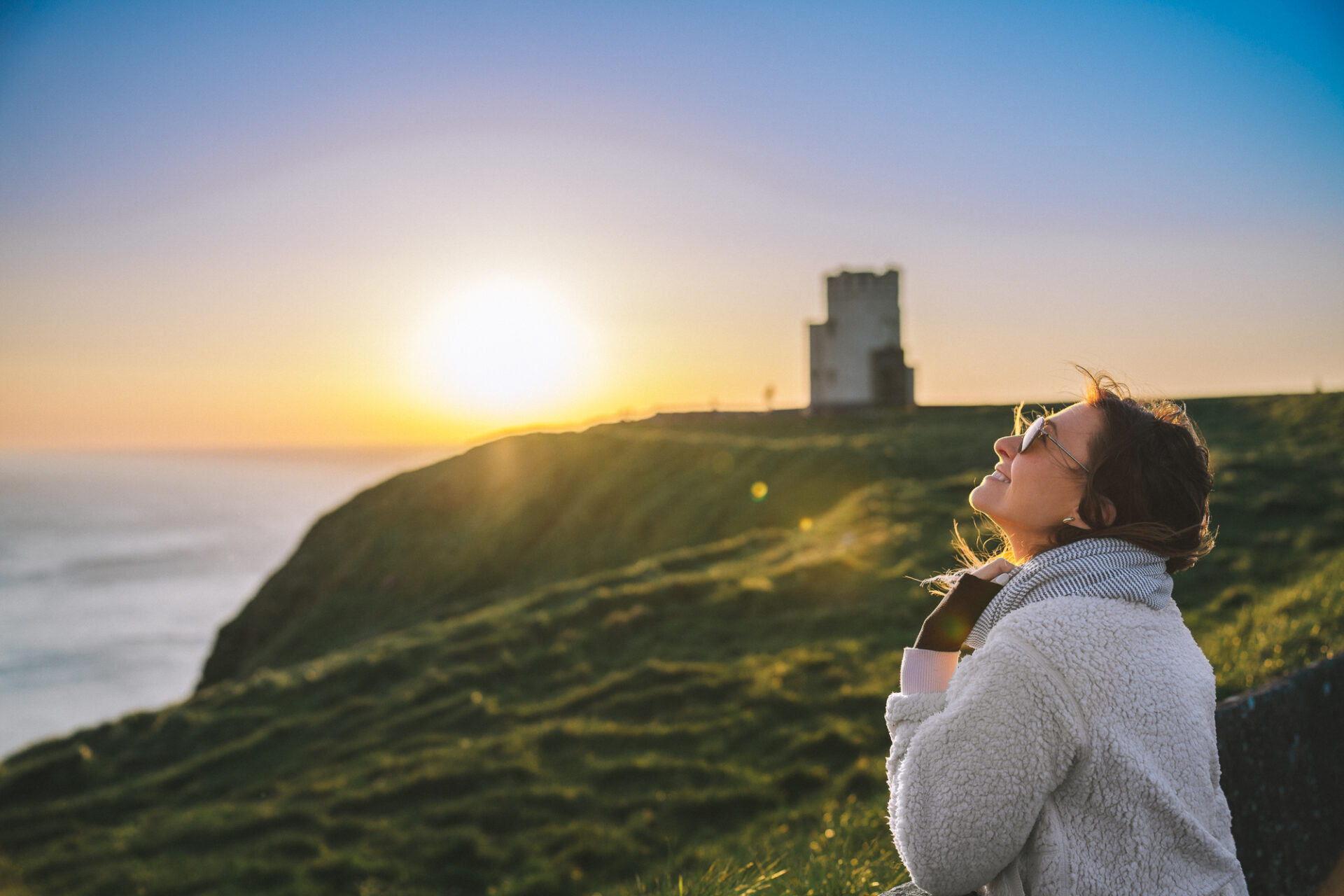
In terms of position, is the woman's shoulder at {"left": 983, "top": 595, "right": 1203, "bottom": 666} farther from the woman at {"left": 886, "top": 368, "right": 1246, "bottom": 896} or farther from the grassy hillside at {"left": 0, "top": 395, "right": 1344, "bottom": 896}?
the grassy hillside at {"left": 0, "top": 395, "right": 1344, "bottom": 896}

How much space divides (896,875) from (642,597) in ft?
39.9

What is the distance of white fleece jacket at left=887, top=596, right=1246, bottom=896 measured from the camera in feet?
7.38

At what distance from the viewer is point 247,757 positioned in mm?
14734

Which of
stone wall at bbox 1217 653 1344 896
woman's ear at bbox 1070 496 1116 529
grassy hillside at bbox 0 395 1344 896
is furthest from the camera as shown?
grassy hillside at bbox 0 395 1344 896

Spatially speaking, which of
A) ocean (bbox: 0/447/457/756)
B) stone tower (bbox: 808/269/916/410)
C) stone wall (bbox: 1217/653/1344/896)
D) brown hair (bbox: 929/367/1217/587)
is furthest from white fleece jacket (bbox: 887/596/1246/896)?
stone tower (bbox: 808/269/916/410)

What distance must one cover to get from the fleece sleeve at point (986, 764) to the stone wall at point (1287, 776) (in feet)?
10.1

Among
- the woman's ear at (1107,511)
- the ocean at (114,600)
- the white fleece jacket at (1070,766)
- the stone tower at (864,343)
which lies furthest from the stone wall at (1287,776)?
the stone tower at (864,343)

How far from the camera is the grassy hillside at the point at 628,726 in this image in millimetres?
9023

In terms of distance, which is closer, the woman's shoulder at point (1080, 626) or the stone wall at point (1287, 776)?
the woman's shoulder at point (1080, 626)

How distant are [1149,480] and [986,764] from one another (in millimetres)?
1022

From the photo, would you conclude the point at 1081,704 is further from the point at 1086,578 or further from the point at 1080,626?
the point at 1086,578

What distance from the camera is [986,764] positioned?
2254mm

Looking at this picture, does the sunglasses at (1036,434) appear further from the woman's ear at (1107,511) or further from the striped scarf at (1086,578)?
the striped scarf at (1086,578)

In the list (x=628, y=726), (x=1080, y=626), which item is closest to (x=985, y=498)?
(x=1080, y=626)
